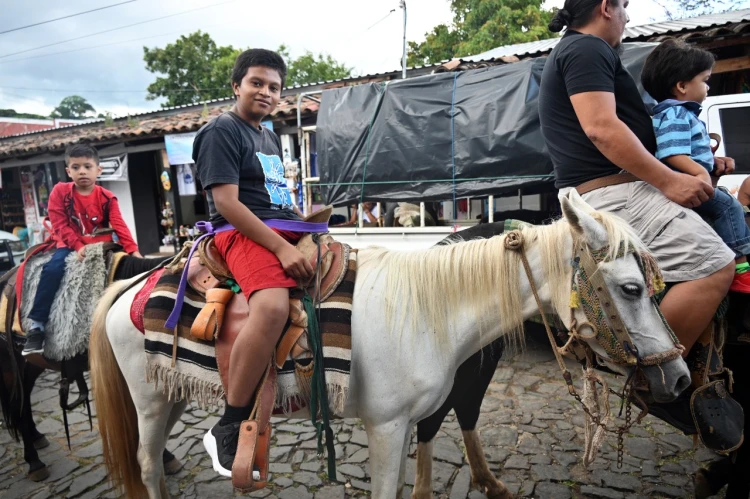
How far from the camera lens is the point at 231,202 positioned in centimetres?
183

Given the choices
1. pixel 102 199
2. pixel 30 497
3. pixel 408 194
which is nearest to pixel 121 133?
pixel 102 199

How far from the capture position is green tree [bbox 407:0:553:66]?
696 inches

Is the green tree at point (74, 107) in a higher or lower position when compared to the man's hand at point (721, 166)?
higher

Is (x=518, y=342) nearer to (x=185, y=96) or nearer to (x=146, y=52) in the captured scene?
(x=185, y=96)

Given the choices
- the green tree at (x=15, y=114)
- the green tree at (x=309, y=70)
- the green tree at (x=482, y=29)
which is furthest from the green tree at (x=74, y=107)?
the green tree at (x=482, y=29)

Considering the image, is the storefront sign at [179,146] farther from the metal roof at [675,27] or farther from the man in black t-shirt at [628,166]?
the man in black t-shirt at [628,166]

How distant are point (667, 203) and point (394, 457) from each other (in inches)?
62.1

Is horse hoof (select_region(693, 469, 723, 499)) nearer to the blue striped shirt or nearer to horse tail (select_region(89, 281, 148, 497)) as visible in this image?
the blue striped shirt

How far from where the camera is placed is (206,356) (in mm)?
1961

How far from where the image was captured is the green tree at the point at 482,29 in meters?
17.7

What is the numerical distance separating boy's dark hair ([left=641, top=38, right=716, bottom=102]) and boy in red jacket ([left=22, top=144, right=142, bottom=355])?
11.8 feet

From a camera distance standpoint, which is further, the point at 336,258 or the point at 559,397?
the point at 559,397

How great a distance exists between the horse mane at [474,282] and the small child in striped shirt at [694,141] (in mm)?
626

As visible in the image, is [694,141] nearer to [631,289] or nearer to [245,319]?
[631,289]
